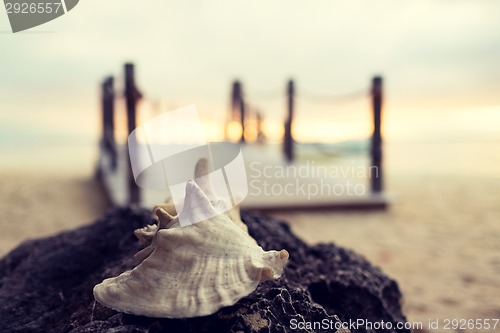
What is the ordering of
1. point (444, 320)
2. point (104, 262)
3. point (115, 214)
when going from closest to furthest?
point (104, 262) → point (115, 214) → point (444, 320)

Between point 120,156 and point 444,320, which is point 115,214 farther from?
point 120,156

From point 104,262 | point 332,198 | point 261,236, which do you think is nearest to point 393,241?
point 332,198

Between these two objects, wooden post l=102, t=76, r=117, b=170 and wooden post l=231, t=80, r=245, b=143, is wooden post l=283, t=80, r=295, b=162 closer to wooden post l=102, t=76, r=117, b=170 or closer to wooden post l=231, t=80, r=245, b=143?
wooden post l=231, t=80, r=245, b=143

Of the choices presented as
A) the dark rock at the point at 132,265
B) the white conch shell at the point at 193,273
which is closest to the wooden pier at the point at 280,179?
the dark rock at the point at 132,265

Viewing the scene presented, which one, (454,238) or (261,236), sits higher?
(261,236)

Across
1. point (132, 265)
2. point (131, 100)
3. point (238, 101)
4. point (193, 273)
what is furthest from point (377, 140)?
point (193, 273)
